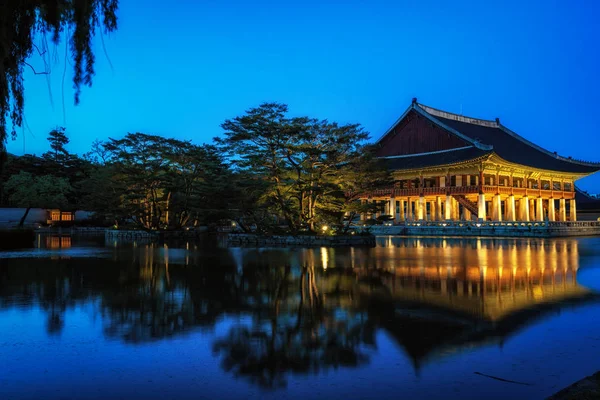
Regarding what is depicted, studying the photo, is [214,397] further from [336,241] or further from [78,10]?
[336,241]

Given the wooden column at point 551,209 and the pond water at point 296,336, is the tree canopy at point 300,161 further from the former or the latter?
the wooden column at point 551,209

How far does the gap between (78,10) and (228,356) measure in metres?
4.30

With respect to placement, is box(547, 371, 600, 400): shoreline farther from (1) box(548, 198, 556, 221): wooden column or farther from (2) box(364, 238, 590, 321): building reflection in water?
(1) box(548, 198, 556, 221): wooden column

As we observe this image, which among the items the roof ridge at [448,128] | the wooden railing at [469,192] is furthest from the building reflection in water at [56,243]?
the roof ridge at [448,128]

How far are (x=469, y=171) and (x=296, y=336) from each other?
43.7 m

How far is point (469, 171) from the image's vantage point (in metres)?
46.9

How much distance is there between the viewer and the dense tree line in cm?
3014

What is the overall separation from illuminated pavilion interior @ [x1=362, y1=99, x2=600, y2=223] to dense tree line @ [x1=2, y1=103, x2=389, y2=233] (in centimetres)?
1588

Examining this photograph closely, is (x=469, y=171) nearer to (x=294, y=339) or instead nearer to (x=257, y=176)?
(x=257, y=176)

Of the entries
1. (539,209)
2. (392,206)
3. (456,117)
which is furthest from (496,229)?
(456,117)

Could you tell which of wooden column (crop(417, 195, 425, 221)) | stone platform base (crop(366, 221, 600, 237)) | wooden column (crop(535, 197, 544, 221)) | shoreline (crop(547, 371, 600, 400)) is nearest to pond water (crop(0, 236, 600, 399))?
shoreline (crop(547, 371, 600, 400))

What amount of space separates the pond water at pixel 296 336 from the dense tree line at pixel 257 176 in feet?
56.5

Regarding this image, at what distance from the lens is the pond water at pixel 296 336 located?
198 inches

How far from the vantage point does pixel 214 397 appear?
4.69 m
